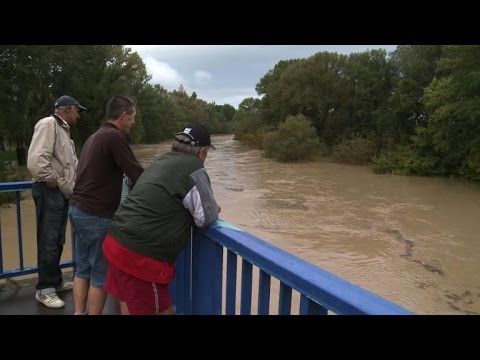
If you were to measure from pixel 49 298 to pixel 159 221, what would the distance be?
193 centimetres

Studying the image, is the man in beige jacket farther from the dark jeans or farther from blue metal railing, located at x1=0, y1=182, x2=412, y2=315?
blue metal railing, located at x1=0, y1=182, x2=412, y2=315

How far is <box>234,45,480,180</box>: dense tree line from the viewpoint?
Result: 23.3m

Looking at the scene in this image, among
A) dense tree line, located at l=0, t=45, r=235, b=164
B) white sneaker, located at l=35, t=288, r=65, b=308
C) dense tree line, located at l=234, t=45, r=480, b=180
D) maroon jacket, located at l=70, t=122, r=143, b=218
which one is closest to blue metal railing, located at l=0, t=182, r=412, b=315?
maroon jacket, located at l=70, t=122, r=143, b=218

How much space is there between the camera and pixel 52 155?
3.41m

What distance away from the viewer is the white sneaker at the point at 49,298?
139 inches

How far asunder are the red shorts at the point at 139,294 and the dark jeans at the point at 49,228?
4.75ft

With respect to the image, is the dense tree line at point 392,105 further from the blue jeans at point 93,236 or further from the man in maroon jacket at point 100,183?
the blue jeans at point 93,236

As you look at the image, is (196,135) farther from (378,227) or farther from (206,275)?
(378,227)

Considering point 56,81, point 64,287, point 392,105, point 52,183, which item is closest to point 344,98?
point 392,105

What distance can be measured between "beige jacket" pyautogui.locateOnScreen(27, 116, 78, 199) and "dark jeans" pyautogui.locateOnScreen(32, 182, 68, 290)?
13 centimetres

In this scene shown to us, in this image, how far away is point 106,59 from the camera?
1444 inches
